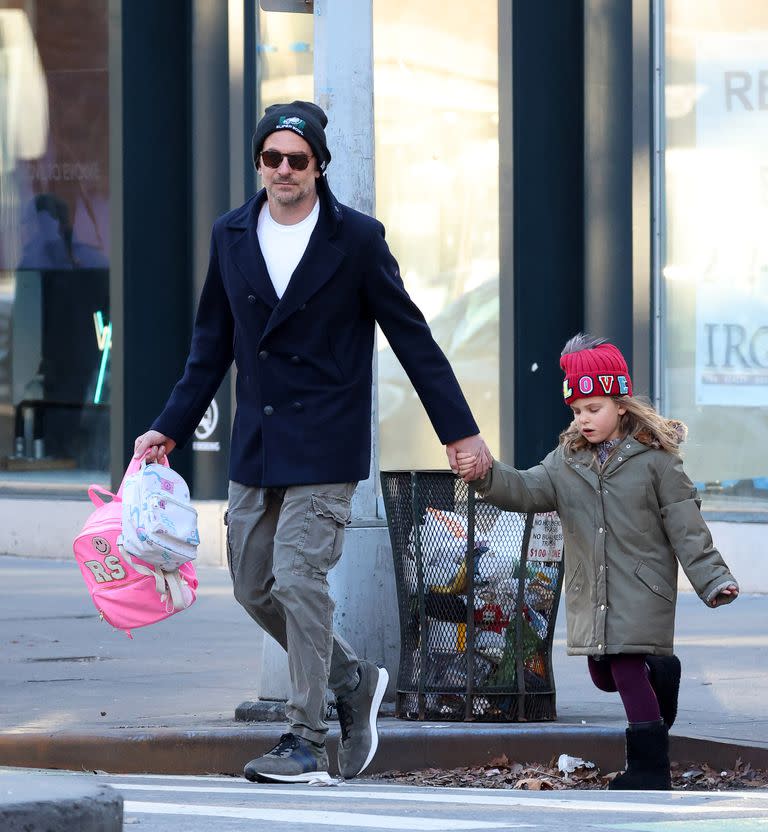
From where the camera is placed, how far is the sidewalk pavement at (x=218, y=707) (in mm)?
6277

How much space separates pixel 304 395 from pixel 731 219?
6364 millimetres

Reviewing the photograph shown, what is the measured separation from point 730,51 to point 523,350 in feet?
7.56

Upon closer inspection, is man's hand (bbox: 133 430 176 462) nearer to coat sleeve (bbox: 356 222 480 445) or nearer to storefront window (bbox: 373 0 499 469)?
coat sleeve (bbox: 356 222 480 445)

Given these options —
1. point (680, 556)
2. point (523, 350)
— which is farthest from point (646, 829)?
point (523, 350)

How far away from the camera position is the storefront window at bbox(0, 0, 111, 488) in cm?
1352

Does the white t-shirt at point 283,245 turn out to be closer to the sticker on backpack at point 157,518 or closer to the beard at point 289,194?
the beard at point 289,194

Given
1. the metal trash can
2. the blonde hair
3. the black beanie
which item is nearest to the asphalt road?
the metal trash can

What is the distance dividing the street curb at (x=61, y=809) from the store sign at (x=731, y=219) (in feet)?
25.4

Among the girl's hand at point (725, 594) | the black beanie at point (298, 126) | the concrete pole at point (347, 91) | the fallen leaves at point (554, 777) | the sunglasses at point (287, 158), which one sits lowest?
the fallen leaves at point (554, 777)

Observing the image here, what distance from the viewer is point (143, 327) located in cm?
1312

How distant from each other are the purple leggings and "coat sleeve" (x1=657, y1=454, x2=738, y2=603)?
1.10 feet

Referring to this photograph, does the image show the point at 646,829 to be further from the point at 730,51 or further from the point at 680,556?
the point at 730,51

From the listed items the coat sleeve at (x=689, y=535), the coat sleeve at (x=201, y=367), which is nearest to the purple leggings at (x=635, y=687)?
the coat sleeve at (x=689, y=535)

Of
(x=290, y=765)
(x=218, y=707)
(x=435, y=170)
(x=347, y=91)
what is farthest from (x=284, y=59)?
(x=290, y=765)
